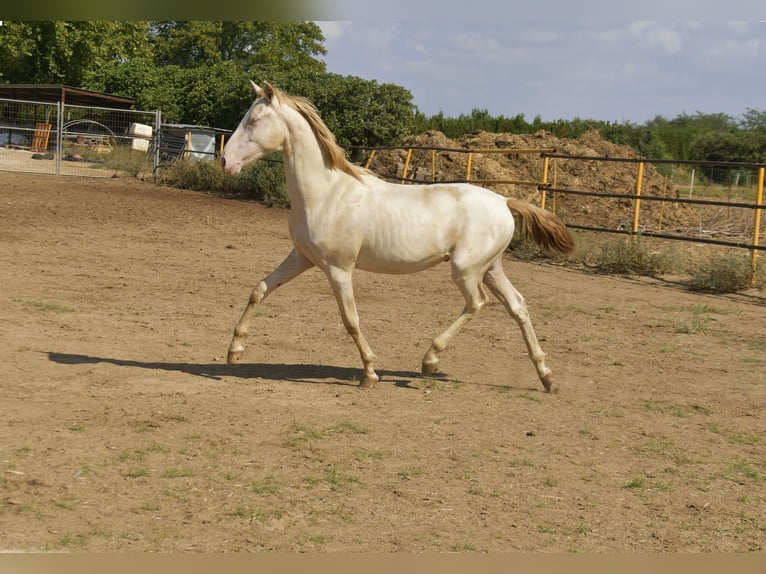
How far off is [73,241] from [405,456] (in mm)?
9257

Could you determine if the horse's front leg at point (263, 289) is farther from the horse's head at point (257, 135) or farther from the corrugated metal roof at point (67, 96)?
the corrugated metal roof at point (67, 96)

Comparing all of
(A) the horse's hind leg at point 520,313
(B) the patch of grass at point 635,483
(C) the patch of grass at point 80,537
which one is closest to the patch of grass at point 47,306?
(A) the horse's hind leg at point 520,313

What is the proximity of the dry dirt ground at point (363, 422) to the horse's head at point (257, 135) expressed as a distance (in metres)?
1.56

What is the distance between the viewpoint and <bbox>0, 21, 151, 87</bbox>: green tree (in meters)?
38.8

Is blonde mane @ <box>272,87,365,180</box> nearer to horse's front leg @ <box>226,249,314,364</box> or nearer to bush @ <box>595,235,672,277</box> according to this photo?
horse's front leg @ <box>226,249,314,364</box>

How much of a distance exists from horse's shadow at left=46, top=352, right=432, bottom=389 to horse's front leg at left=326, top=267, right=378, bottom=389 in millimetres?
178

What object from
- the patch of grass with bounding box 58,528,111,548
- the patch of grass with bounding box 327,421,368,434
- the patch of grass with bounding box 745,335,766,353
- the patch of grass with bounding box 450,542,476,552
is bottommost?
the patch of grass with bounding box 58,528,111,548

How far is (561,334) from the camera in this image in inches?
343

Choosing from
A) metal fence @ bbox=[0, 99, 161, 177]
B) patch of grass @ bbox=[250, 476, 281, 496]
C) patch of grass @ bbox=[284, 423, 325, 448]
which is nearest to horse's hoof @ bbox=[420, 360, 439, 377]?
patch of grass @ bbox=[284, 423, 325, 448]

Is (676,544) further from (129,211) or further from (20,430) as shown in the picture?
(129,211)

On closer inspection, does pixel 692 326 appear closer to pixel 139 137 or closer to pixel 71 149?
pixel 139 137

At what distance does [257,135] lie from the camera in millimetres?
6098

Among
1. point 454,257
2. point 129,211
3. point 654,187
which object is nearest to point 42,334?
point 454,257

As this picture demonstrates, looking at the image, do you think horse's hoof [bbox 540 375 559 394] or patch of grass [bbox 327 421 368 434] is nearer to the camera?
patch of grass [bbox 327 421 368 434]
